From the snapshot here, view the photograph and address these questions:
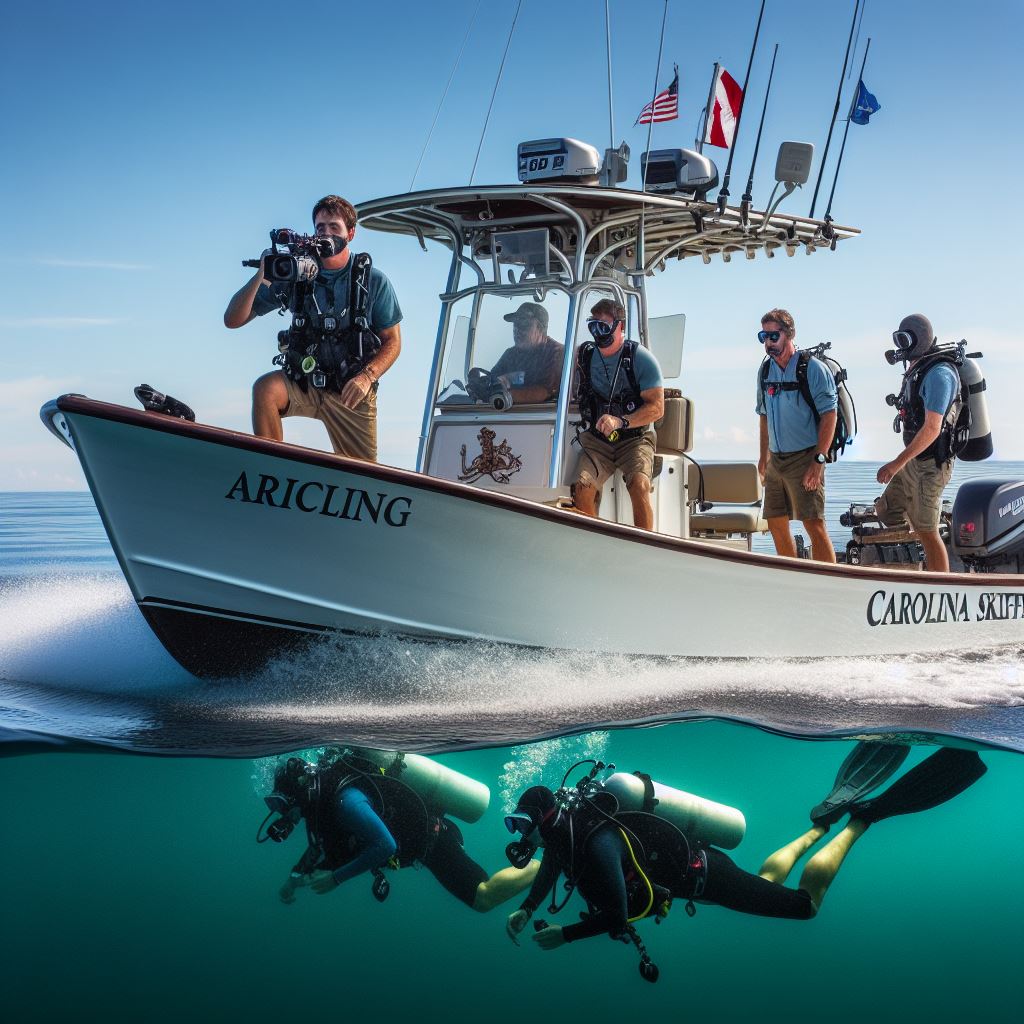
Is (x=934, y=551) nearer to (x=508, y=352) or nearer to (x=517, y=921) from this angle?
(x=508, y=352)

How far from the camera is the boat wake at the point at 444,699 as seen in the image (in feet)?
22.0

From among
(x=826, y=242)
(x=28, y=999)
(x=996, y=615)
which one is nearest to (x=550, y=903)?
(x=28, y=999)

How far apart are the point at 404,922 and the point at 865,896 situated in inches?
97.6

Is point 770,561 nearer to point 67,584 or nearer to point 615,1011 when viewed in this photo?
point 615,1011

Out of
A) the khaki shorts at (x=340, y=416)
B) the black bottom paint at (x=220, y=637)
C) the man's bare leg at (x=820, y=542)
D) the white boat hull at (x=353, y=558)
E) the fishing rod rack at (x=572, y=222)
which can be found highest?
the fishing rod rack at (x=572, y=222)

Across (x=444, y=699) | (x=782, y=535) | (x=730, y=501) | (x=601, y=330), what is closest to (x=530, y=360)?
(x=601, y=330)

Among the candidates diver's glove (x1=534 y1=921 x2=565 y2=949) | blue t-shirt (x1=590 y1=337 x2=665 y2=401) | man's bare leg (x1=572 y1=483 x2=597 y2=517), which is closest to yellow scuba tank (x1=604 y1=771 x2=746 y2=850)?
diver's glove (x1=534 y1=921 x2=565 y2=949)

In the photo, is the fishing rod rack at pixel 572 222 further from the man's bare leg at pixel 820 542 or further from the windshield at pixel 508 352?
the man's bare leg at pixel 820 542

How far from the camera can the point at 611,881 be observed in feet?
18.2

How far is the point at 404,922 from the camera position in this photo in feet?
19.6

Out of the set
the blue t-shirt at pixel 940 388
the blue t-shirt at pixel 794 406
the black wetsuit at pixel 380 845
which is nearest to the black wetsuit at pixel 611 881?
the black wetsuit at pixel 380 845

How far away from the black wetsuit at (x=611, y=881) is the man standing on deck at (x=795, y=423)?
311 centimetres

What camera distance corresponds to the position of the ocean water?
5840 mm

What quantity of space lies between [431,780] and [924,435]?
15.0 ft
